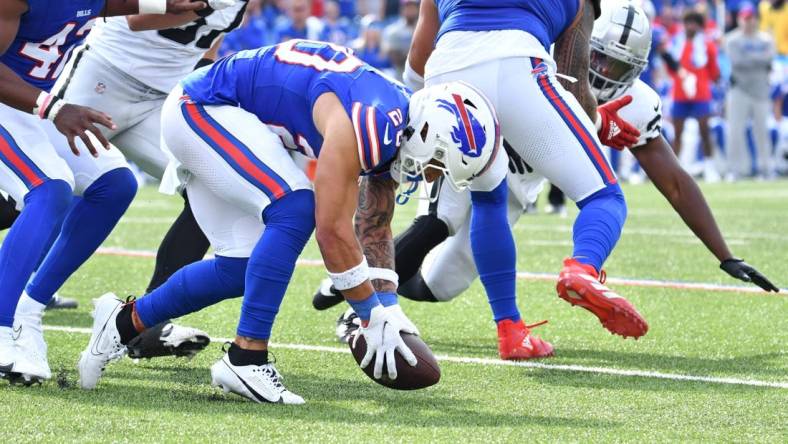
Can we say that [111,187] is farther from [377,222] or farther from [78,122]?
[377,222]

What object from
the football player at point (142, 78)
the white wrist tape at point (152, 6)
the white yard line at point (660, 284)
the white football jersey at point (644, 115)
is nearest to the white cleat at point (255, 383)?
the football player at point (142, 78)

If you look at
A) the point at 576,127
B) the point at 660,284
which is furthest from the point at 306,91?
the point at 660,284

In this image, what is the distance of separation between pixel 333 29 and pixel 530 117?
12.1 metres

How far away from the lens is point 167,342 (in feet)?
14.0

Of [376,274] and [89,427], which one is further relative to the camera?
[376,274]

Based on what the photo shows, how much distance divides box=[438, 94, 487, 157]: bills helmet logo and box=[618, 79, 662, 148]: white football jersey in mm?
1435

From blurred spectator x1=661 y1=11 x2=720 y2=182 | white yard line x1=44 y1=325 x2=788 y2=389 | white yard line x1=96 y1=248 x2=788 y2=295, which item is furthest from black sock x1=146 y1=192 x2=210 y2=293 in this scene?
blurred spectator x1=661 y1=11 x2=720 y2=182

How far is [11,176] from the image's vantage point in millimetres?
4125

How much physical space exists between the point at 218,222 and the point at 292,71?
54 cm

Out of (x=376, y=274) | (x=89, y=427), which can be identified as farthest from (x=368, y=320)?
(x=89, y=427)

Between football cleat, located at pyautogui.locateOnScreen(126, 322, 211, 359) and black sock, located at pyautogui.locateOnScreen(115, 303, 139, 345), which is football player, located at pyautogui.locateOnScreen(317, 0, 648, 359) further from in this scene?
black sock, located at pyautogui.locateOnScreen(115, 303, 139, 345)

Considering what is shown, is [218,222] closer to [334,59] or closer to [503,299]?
[334,59]

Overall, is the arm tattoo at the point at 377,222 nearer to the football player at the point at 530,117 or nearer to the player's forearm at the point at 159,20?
the football player at the point at 530,117

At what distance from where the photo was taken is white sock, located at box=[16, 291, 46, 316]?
4285 mm
